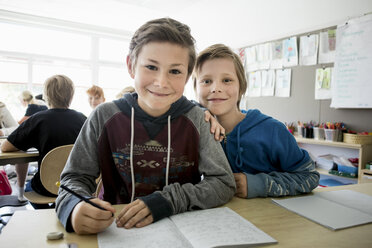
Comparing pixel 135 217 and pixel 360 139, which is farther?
pixel 360 139

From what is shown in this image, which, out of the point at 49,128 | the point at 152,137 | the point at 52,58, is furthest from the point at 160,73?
the point at 52,58

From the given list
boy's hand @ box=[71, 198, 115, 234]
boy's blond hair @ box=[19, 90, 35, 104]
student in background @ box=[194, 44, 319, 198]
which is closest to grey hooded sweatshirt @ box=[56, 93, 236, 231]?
student in background @ box=[194, 44, 319, 198]

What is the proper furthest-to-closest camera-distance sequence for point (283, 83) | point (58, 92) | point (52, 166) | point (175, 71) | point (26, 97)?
point (26, 97), point (283, 83), point (58, 92), point (52, 166), point (175, 71)

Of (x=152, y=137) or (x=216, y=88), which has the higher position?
(x=216, y=88)

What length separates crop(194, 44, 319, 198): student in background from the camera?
3.09 ft

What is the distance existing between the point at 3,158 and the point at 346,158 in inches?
118

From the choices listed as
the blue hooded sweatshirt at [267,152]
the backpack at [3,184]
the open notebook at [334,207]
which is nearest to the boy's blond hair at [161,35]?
the blue hooded sweatshirt at [267,152]

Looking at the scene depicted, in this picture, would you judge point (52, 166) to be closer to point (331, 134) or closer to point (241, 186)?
point (241, 186)

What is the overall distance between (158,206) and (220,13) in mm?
4429

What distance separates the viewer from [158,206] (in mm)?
684

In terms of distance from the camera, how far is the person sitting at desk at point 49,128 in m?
2.02

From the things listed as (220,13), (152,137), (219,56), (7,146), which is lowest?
(7,146)

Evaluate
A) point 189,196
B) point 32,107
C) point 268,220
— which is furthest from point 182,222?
point 32,107

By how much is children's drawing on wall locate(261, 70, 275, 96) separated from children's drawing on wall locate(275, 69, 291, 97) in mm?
64
